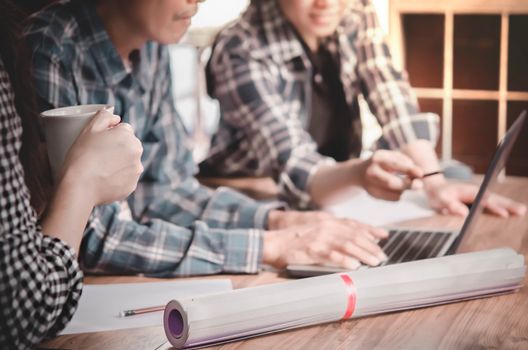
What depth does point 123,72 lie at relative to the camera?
1634 mm

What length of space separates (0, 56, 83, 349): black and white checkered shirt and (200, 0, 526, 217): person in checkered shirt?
0.89 meters

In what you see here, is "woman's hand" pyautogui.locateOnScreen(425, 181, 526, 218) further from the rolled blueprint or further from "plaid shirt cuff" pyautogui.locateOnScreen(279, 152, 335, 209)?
the rolled blueprint

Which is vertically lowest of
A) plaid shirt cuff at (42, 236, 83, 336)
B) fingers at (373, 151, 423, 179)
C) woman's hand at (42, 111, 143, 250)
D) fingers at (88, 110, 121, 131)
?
fingers at (373, 151, 423, 179)

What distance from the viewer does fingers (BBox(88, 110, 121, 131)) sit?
111 cm

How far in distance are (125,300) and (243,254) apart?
9.0 inches

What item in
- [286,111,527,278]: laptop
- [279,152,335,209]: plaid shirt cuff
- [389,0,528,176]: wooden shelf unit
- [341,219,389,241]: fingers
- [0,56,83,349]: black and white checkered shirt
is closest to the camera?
[0,56,83,349]: black and white checkered shirt

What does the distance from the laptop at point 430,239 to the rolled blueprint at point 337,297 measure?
12 centimetres

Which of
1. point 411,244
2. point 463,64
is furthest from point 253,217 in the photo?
point 463,64

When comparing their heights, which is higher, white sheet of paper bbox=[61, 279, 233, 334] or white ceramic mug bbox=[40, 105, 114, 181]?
white ceramic mug bbox=[40, 105, 114, 181]

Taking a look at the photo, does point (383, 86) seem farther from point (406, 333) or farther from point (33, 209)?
point (33, 209)

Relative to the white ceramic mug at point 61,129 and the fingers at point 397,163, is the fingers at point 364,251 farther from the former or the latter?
the white ceramic mug at point 61,129

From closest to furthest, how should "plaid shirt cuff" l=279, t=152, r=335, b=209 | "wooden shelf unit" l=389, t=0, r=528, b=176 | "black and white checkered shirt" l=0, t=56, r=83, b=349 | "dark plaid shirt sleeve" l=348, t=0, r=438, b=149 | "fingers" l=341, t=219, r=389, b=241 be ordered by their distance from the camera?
"black and white checkered shirt" l=0, t=56, r=83, b=349
"fingers" l=341, t=219, r=389, b=241
"plaid shirt cuff" l=279, t=152, r=335, b=209
"dark plaid shirt sleeve" l=348, t=0, r=438, b=149
"wooden shelf unit" l=389, t=0, r=528, b=176

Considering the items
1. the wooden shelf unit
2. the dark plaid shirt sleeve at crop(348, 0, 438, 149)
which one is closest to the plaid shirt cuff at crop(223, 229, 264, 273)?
the dark plaid shirt sleeve at crop(348, 0, 438, 149)

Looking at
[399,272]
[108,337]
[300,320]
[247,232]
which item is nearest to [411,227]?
[247,232]
